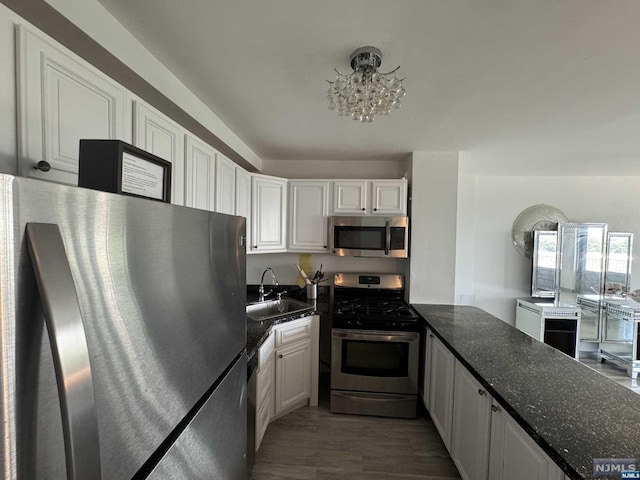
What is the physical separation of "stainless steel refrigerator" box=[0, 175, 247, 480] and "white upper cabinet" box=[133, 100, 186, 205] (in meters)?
0.72

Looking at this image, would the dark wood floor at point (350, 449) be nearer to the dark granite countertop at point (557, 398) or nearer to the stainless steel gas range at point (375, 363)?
the stainless steel gas range at point (375, 363)

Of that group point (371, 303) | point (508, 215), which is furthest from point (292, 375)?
point (508, 215)

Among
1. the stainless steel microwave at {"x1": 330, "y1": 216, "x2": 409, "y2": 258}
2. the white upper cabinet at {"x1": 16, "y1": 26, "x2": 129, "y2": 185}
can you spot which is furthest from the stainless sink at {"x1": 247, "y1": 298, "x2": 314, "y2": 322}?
the white upper cabinet at {"x1": 16, "y1": 26, "x2": 129, "y2": 185}

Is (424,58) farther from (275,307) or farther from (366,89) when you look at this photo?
(275,307)

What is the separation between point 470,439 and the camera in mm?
1570

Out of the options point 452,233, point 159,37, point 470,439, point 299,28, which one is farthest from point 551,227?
point 159,37

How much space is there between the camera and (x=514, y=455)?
117 cm

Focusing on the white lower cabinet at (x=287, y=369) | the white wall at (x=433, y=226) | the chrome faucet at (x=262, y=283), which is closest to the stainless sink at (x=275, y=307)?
the chrome faucet at (x=262, y=283)

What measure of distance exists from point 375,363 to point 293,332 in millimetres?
761

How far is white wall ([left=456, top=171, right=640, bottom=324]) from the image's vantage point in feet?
12.3

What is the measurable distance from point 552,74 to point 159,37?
1923 mm

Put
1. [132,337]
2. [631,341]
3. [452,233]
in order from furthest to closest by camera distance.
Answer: [631,341]
[452,233]
[132,337]

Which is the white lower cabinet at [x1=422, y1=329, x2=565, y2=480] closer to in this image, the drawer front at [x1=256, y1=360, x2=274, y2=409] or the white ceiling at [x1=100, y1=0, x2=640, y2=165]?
the drawer front at [x1=256, y1=360, x2=274, y2=409]

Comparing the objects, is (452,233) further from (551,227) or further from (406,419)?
(551,227)
